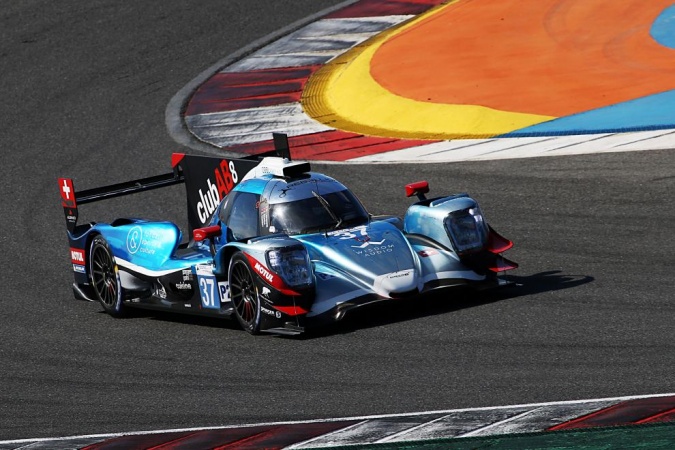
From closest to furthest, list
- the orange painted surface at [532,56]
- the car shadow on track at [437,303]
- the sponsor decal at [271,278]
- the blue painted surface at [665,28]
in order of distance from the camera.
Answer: the sponsor decal at [271,278]
the car shadow on track at [437,303]
the orange painted surface at [532,56]
the blue painted surface at [665,28]

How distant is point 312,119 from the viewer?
57.8ft

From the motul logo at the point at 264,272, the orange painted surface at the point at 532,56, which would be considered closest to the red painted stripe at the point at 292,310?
the motul logo at the point at 264,272

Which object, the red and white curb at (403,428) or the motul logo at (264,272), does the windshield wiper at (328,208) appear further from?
the red and white curb at (403,428)

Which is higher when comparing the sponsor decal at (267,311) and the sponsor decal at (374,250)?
the sponsor decal at (374,250)

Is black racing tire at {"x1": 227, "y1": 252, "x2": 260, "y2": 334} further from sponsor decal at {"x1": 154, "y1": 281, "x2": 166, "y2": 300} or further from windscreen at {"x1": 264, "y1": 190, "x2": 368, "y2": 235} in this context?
sponsor decal at {"x1": 154, "y1": 281, "x2": 166, "y2": 300}

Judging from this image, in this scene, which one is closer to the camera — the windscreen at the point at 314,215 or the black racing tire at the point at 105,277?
the windscreen at the point at 314,215

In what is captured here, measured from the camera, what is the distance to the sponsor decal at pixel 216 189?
11.4 meters

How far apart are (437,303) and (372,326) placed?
77 cm

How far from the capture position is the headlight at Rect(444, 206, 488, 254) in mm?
10023

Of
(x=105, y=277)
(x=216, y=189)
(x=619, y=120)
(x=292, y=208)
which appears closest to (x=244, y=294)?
(x=292, y=208)

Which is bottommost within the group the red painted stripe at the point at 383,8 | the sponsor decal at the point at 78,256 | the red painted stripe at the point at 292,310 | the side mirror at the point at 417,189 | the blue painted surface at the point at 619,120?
the blue painted surface at the point at 619,120

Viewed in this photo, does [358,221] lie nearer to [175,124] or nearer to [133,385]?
[133,385]

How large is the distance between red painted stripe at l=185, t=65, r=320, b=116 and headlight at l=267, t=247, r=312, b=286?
30.9 feet

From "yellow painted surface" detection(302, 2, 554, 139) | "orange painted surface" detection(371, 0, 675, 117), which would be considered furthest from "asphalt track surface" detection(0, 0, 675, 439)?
"orange painted surface" detection(371, 0, 675, 117)
